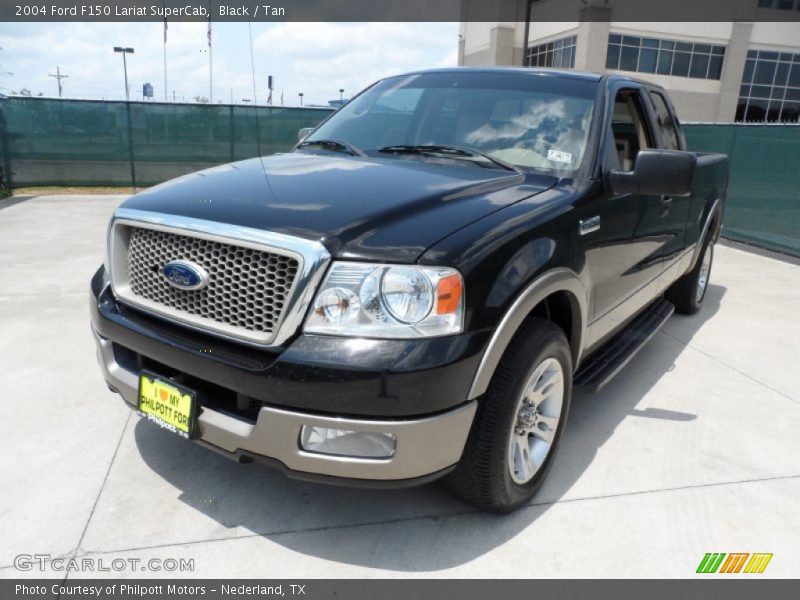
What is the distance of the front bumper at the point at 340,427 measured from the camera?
2125mm

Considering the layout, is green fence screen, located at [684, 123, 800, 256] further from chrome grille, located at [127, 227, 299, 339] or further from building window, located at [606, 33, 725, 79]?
building window, located at [606, 33, 725, 79]

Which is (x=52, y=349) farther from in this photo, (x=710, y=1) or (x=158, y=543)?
(x=710, y=1)

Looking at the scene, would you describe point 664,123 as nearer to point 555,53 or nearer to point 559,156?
point 559,156

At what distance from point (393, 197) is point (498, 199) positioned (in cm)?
46

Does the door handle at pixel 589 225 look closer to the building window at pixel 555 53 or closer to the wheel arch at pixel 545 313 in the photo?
the wheel arch at pixel 545 313

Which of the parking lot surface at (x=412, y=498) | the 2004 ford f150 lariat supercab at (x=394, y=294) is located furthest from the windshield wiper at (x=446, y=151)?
the parking lot surface at (x=412, y=498)

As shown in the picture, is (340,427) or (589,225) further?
(589,225)

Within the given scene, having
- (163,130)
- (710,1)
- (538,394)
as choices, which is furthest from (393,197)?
(710,1)

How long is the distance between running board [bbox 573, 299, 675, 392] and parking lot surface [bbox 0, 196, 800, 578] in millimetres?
317

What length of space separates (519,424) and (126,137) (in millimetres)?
13486

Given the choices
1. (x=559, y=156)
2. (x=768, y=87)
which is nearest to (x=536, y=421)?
(x=559, y=156)

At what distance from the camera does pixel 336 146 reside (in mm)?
3588

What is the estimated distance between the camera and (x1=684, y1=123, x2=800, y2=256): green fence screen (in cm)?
889

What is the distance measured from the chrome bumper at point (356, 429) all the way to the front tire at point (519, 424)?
0.44 feet
